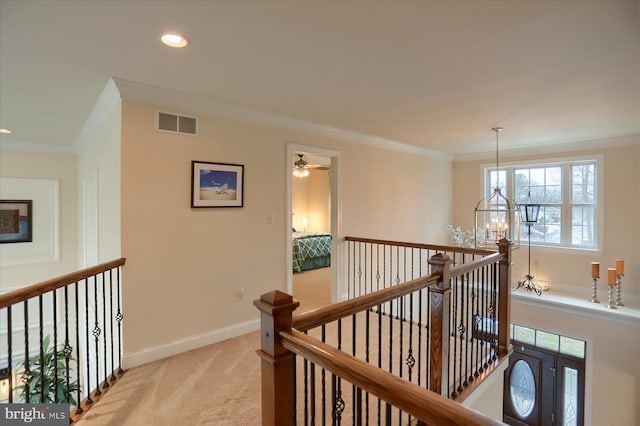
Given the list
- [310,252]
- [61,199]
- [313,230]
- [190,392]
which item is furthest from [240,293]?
[313,230]

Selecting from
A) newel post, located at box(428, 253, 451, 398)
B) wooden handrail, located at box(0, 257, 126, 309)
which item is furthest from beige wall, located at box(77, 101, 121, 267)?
newel post, located at box(428, 253, 451, 398)

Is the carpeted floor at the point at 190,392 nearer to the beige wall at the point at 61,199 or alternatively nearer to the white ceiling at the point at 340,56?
the white ceiling at the point at 340,56

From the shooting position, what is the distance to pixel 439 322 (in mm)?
2049

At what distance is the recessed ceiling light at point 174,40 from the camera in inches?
75.0

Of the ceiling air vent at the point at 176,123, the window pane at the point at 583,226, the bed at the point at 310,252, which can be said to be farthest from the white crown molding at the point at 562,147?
the ceiling air vent at the point at 176,123

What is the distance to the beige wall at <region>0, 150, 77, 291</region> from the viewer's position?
488 cm

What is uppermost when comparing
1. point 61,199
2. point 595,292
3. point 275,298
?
point 61,199

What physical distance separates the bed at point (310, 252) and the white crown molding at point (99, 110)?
391 cm

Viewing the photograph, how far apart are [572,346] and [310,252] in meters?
4.70

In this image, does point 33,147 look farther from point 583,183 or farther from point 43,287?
point 583,183

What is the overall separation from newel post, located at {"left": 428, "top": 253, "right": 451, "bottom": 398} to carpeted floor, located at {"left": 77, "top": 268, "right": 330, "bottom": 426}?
3.96ft

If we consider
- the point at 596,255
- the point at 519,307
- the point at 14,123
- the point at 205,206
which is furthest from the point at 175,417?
the point at 596,255

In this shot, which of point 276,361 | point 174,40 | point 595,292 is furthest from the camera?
point 595,292

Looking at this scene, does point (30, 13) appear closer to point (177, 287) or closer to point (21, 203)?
point (177, 287)
